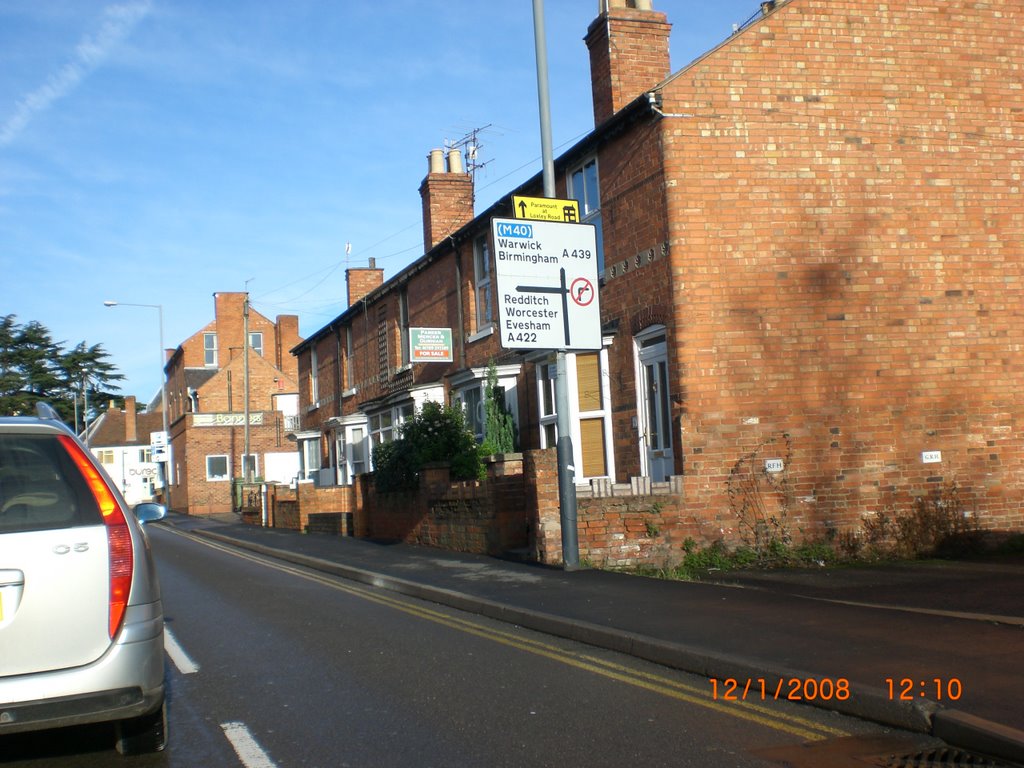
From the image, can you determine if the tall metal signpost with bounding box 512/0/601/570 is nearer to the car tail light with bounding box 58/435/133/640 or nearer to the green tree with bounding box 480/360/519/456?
the green tree with bounding box 480/360/519/456

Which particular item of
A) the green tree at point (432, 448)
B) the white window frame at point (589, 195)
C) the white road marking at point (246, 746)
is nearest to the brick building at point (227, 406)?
the green tree at point (432, 448)

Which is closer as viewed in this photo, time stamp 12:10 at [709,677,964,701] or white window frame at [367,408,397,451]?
time stamp 12:10 at [709,677,964,701]

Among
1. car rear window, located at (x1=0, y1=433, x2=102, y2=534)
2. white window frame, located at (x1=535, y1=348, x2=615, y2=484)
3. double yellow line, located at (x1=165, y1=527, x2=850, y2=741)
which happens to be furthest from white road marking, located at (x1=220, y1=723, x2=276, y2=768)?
white window frame, located at (x1=535, y1=348, x2=615, y2=484)

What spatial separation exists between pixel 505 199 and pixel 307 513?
1280 centimetres

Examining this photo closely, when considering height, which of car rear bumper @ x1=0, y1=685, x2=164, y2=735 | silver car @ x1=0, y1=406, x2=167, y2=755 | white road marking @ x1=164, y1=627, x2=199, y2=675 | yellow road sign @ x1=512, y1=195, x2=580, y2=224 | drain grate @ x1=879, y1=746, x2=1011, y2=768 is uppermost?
yellow road sign @ x1=512, y1=195, x2=580, y2=224

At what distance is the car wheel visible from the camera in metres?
5.13

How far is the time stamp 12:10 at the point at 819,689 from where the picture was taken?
561 cm

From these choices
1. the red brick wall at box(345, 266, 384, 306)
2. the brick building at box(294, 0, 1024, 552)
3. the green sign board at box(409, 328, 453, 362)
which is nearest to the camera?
the brick building at box(294, 0, 1024, 552)

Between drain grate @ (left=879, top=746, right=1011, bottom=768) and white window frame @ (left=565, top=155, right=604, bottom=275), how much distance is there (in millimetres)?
11582

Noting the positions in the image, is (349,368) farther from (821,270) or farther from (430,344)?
(821,270)

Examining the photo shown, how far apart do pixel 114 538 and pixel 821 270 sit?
11.9 metres

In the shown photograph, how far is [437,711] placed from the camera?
603 cm

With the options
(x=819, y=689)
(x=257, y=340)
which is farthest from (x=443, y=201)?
(x=257, y=340)

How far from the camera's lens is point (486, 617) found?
997 cm
